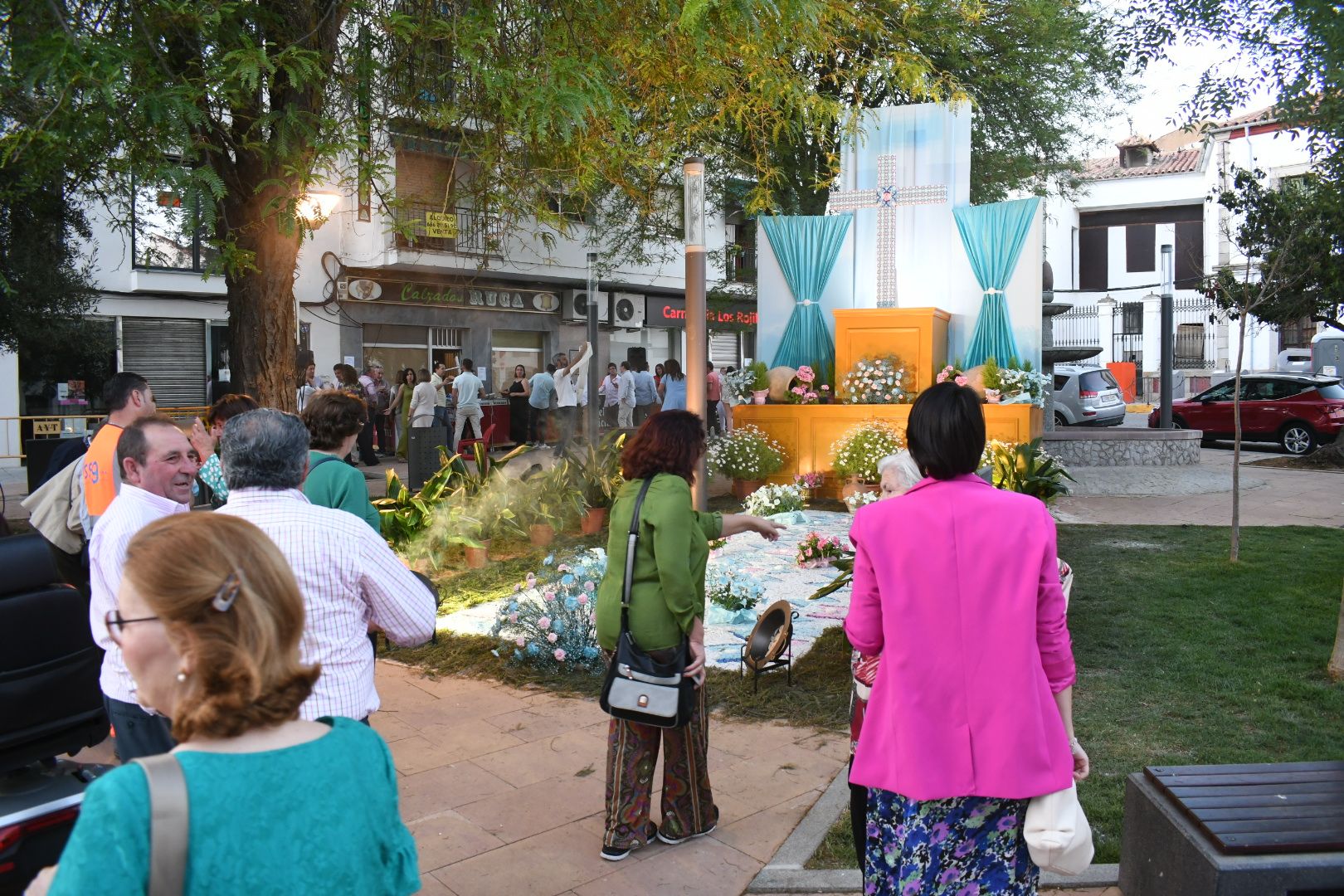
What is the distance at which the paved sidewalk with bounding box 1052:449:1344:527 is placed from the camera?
12.3 m

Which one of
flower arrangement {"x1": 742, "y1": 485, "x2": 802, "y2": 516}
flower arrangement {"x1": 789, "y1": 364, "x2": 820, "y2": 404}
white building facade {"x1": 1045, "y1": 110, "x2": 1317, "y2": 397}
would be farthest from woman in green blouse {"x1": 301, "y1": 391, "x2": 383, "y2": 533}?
white building facade {"x1": 1045, "y1": 110, "x2": 1317, "y2": 397}

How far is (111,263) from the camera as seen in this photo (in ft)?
65.6

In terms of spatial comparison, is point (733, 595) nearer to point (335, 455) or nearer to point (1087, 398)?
point (335, 455)

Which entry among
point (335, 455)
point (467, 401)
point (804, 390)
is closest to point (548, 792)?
point (335, 455)

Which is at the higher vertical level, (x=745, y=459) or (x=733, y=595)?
(x=745, y=459)

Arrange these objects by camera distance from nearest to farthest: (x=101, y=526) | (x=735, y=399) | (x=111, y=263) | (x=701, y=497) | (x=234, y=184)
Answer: (x=101, y=526), (x=234, y=184), (x=701, y=497), (x=735, y=399), (x=111, y=263)

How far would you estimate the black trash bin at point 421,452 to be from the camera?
42.6 feet

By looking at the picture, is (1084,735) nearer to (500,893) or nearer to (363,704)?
(500,893)

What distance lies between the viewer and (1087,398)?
842 inches

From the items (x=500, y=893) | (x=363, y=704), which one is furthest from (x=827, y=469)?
(x=363, y=704)

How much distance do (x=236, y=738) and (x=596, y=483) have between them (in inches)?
356

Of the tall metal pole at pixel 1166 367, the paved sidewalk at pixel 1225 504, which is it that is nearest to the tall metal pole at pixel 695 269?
the paved sidewalk at pixel 1225 504

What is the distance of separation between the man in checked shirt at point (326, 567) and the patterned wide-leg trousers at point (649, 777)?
4.47 ft

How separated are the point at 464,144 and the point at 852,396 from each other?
7.47 meters
